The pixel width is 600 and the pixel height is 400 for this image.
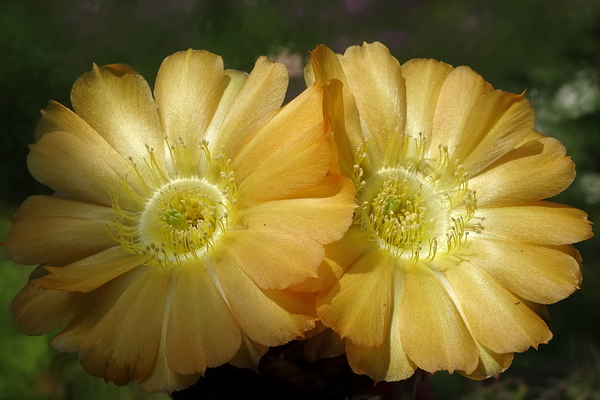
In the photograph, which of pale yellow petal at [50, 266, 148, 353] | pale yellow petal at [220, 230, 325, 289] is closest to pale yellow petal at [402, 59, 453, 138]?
pale yellow petal at [220, 230, 325, 289]

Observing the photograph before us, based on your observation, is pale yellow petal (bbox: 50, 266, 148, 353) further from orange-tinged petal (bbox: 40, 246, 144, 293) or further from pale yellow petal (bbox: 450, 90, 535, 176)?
pale yellow petal (bbox: 450, 90, 535, 176)

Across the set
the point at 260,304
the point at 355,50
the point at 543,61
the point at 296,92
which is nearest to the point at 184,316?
the point at 260,304

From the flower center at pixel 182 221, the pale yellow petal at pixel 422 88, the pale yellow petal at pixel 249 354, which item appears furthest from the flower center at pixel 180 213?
the pale yellow petal at pixel 422 88

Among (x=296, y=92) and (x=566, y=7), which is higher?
(x=566, y=7)

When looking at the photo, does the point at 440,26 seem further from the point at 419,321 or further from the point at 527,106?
the point at 419,321

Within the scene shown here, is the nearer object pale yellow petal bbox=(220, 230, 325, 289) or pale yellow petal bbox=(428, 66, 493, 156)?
pale yellow petal bbox=(220, 230, 325, 289)

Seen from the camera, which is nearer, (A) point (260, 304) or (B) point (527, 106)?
(A) point (260, 304)

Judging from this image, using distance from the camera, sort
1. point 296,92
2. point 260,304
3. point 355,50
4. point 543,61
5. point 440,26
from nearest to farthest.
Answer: point 260,304
point 355,50
point 296,92
point 440,26
point 543,61
